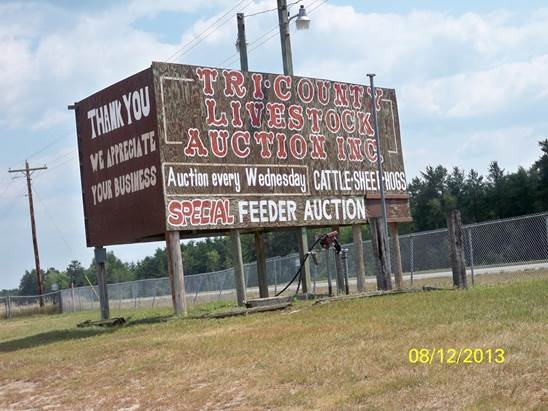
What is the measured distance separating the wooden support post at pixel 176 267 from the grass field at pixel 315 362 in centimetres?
220

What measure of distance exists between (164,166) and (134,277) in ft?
265

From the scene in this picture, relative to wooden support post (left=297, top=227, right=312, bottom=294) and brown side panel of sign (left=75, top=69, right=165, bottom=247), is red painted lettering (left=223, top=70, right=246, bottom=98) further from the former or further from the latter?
wooden support post (left=297, top=227, right=312, bottom=294)

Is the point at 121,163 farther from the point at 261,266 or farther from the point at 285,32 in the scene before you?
the point at 285,32

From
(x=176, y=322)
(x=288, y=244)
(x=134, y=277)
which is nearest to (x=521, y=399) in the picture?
(x=176, y=322)

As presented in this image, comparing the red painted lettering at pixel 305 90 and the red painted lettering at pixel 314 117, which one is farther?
the red painted lettering at pixel 314 117

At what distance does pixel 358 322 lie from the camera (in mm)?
14445

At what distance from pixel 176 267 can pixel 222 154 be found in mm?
2941

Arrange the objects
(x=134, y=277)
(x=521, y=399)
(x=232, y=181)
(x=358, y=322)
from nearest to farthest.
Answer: (x=521, y=399)
(x=358, y=322)
(x=232, y=181)
(x=134, y=277)

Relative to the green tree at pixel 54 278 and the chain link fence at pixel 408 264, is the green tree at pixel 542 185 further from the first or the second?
the green tree at pixel 54 278

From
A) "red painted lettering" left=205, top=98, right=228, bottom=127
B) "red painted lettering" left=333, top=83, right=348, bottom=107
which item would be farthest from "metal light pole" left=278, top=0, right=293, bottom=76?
"red painted lettering" left=205, top=98, right=228, bottom=127

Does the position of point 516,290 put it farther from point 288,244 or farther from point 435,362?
point 288,244

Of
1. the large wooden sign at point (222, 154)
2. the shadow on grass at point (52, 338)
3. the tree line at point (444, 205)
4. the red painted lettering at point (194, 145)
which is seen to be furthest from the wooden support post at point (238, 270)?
the tree line at point (444, 205)

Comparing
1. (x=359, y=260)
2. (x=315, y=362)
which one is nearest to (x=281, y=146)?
(x=359, y=260)

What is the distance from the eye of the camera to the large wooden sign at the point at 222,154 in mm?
20531
